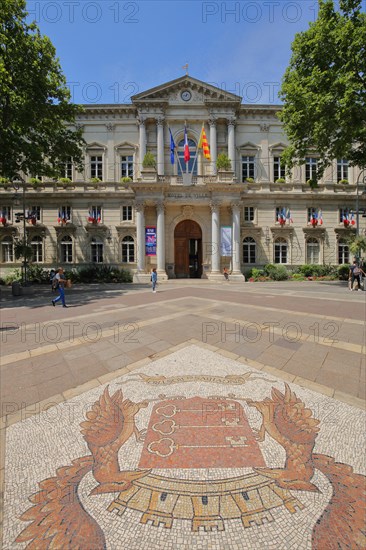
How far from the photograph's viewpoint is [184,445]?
2.76 metres

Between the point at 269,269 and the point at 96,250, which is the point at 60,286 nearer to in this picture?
the point at 96,250

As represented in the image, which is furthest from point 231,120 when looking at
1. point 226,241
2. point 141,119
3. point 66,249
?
point 66,249

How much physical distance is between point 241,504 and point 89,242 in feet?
92.3

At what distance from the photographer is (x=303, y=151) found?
→ 1777 centimetres

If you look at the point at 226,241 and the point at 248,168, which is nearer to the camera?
the point at 226,241

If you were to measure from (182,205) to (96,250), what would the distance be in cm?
1113

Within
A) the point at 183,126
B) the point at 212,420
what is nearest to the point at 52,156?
the point at 183,126

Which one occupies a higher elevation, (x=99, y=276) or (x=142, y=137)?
(x=142, y=137)

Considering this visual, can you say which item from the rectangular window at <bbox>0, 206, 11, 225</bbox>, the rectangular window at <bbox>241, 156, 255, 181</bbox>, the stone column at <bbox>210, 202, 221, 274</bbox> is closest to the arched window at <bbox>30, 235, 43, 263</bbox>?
the rectangular window at <bbox>0, 206, 11, 225</bbox>

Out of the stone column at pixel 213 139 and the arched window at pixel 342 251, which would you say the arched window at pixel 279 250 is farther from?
the stone column at pixel 213 139

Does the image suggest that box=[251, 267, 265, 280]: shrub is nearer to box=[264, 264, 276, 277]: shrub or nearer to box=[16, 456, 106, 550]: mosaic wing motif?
box=[264, 264, 276, 277]: shrub

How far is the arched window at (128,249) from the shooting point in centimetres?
2720

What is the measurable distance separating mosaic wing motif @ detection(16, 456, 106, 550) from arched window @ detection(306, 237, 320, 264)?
30.2 metres

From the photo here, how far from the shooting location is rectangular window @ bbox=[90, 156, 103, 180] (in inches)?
1101
